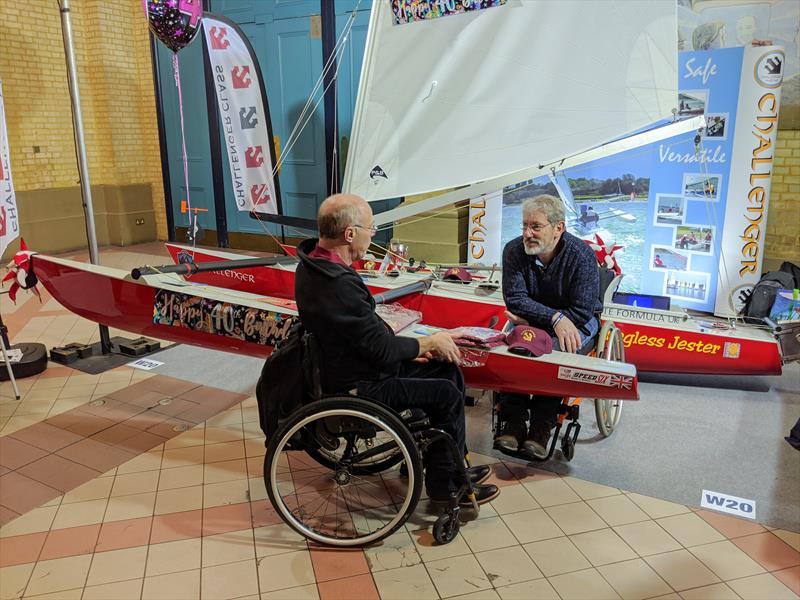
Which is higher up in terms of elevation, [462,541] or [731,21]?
[731,21]

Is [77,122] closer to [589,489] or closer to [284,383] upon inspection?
[284,383]

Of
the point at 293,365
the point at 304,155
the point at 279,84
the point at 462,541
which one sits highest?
the point at 279,84

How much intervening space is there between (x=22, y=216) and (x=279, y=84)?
3073 mm

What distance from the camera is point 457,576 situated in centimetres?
199

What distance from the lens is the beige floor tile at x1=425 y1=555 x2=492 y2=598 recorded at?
6.32 ft

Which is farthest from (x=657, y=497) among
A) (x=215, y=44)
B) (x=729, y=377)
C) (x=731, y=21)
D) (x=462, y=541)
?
(x=215, y=44)

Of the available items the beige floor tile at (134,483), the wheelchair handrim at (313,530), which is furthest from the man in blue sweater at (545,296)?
the beige floor tile at (134,483)

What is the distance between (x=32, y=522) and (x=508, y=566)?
5.56 feet

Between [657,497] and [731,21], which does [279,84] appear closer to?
[731,21]

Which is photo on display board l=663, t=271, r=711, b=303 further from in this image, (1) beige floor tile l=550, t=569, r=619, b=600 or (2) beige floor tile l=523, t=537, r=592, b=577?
(1) beige floor tile l=550, t=569, r=619, b=600

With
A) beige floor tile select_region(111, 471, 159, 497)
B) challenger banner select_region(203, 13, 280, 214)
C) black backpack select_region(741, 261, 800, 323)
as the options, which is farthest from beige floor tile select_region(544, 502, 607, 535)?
challenger banner select_region(203, 13, 280, 214)

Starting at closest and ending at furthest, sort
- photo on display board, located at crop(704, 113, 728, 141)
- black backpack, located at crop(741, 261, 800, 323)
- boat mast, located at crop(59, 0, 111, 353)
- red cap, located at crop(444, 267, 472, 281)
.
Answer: boat mast, located at crop(59, 0, 111, 353) < red cap, located at crop(444, 267, 472, 281) < black backpack, located at crop(741, 261, 800, 323) < photo on display board, located at crop(704, 113, 728, 141)

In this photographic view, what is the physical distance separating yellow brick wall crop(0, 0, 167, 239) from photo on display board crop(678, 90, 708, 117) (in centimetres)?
596

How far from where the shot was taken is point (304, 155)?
6551 millimetres
